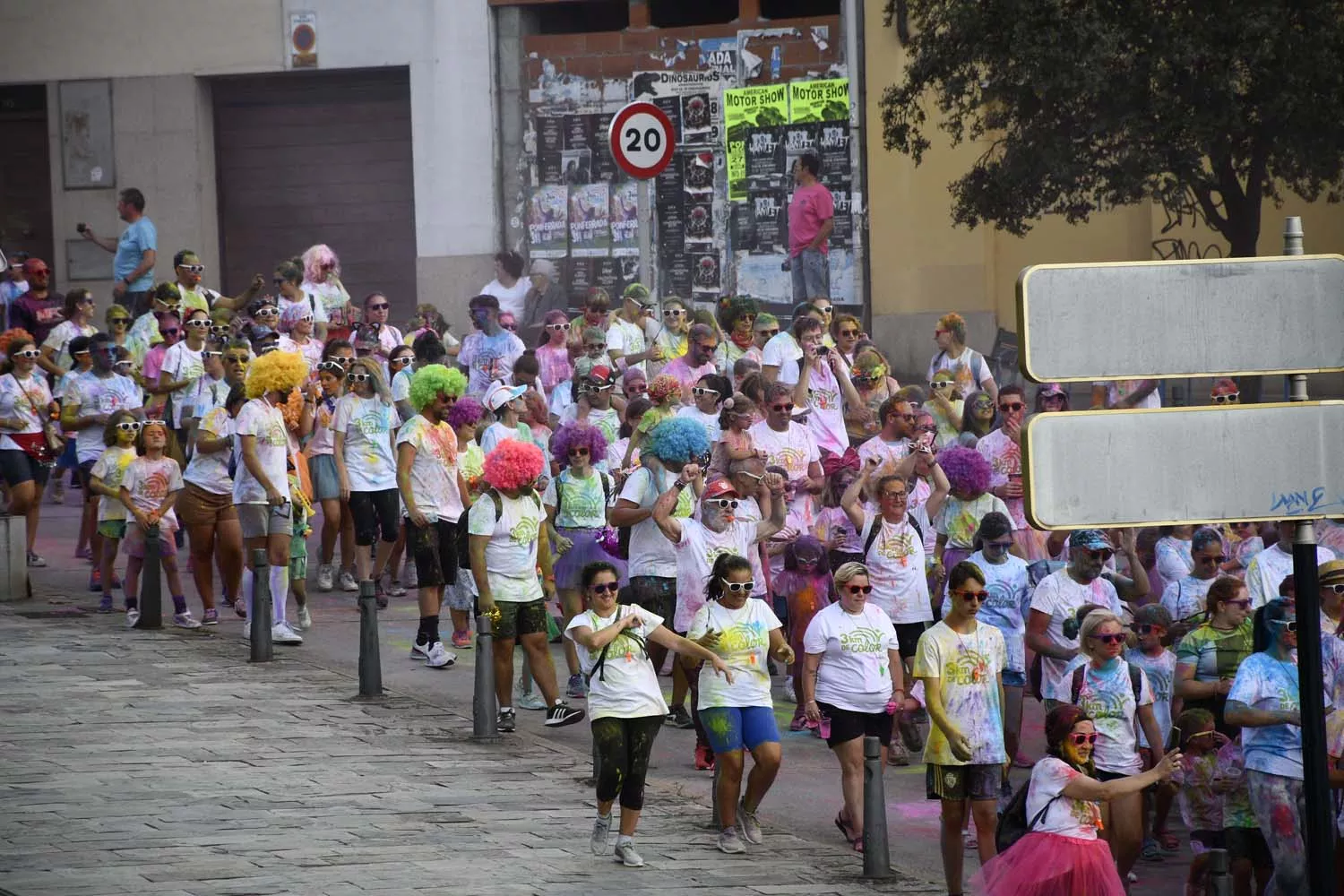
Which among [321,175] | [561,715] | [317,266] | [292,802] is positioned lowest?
[292,802]

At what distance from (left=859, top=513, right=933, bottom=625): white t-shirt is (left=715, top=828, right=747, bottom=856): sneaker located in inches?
92.4

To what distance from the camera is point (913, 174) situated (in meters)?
24.9

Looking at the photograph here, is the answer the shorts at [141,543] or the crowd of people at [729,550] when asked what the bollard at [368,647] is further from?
the shorts at [141,543]

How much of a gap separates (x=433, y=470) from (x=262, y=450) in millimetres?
1340

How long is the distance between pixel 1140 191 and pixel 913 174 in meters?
4.93

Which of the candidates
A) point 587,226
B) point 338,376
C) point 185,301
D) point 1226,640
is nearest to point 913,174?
point 587,226

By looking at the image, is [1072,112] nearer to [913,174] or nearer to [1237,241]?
[1237,241]

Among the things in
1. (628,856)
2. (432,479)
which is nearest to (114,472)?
(432,479)

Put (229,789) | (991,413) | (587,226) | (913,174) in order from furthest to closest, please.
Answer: (587,226) < (913,174) < (991,413) < (229,789)

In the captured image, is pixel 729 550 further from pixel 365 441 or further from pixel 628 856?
pixel 365 441

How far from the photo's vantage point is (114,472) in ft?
50.6

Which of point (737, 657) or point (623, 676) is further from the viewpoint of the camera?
point (737, 657)

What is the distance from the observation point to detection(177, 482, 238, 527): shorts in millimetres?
14961

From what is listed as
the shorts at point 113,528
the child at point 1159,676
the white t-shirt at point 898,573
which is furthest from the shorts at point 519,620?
the shorts at point 113,528
